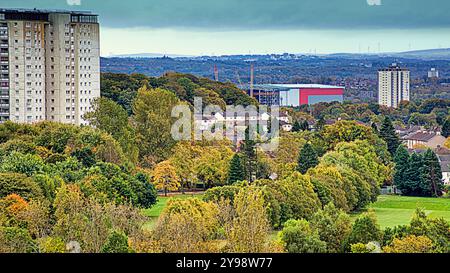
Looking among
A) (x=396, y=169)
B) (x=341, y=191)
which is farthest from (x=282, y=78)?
(x=341, y=191)

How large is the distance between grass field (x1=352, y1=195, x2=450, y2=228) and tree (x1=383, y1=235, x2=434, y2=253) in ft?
13.5

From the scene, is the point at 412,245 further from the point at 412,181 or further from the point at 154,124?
the point at 154,124

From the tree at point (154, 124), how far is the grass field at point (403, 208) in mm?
5215

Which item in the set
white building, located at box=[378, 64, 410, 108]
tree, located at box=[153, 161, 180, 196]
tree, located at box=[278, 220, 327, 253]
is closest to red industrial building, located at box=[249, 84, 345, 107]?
white building, located at box=[378, 64, 410, 108]

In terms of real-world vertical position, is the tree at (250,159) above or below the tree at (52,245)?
below

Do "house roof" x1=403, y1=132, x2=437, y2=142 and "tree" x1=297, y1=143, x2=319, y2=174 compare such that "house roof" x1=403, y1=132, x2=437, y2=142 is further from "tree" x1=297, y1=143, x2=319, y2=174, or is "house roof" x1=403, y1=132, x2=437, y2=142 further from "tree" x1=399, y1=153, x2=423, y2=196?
"tree" x1=297, y1=143, x2=319, y2=174

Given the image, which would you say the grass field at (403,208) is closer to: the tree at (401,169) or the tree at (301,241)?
the tree at (401,169)

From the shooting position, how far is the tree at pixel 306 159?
63.4 feet

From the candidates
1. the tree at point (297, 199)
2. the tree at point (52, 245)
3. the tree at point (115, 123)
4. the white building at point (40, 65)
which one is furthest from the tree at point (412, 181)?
the tree at point (52, 245)

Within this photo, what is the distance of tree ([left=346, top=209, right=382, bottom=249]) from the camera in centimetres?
978

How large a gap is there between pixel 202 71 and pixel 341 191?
66.2 feet

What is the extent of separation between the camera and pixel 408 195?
19422 millimetres
